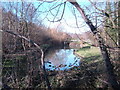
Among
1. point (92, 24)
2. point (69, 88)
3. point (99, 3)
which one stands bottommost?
point (69, 88)

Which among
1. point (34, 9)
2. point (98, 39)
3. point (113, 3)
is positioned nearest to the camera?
point (98, 39)

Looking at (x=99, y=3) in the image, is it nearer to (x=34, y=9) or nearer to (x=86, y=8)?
(x=86, y=8)

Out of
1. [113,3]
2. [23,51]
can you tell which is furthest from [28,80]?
[113,3]

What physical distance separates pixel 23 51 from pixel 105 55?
1.88 metres

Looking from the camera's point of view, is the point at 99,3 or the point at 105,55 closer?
the point at 105,55

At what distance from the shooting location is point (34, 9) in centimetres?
167

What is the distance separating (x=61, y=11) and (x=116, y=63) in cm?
187

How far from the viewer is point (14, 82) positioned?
208 cm

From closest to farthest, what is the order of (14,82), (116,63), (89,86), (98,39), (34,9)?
(98,39), (34,9), (14,82), (89,86), (116,63)

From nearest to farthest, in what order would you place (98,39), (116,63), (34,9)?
(98,39) → (34,9) → (116,63)

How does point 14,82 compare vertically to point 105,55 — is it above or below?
below

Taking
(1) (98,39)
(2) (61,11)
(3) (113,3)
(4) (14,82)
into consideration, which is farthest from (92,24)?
(4) (14,82)

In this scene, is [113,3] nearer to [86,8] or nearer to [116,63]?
[86,8]

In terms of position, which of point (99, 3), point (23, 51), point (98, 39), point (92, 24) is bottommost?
point (23, 51)
